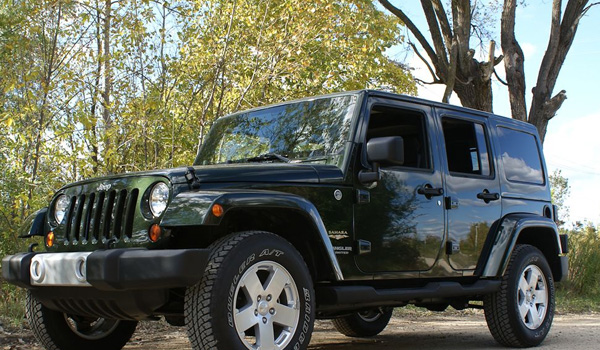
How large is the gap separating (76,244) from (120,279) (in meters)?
0.90

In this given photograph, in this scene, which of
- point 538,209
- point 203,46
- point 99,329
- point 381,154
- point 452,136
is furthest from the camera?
point 203,46

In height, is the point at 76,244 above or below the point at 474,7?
below

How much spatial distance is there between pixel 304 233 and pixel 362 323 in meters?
3.06

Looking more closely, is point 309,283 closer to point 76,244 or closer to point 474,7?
point 76,244

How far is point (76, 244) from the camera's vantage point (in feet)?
14.8

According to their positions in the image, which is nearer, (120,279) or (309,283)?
(120,279)

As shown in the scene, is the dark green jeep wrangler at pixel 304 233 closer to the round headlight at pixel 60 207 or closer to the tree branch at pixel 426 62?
the round headlight at pixel 60 207

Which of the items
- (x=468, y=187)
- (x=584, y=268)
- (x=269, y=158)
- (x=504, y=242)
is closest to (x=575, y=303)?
(x=584, y=268)

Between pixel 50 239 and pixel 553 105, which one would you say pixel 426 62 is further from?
pixel 50 239

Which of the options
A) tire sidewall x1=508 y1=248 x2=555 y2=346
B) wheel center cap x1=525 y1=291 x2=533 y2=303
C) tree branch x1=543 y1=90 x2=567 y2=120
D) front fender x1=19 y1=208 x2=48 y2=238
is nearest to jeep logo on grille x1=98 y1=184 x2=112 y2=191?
front fender x1=19 y1=208 x2=48 y2=238

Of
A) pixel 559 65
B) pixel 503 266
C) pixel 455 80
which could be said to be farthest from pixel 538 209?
pixel 559 65

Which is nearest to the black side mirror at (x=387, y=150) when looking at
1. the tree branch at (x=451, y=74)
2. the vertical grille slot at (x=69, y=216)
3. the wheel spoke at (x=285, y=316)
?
the wheel spoke at (x=285, y=316)

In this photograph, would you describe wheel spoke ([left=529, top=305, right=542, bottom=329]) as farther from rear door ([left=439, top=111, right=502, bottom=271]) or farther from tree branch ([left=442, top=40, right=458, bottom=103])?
tree branch ([left=442, top=40, right=458, bottom=103])

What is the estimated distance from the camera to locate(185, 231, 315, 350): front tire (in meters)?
3.89
